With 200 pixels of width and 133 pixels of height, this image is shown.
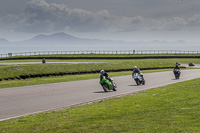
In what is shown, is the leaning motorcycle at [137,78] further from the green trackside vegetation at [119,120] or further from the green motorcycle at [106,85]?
the green trackside vegetation at [119,120]

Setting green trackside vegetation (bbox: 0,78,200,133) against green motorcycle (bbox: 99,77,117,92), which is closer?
green trackside vegetation (bbox: 0,78,200,133)

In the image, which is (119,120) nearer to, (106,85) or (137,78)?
(106,85)

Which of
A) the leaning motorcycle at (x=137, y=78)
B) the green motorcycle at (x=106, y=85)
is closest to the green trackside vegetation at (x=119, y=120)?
the green motorcycle at (x=106, y=85)

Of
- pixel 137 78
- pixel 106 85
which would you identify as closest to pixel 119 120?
pixel 106 85

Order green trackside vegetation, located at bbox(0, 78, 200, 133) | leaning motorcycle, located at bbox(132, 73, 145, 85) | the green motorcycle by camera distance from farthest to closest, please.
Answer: leaning motorcycle, located at bbox(132, 73, 145, 85) → the green motorcycle → green trackside vegetation, located at bbox(0, 78, 200, 133)

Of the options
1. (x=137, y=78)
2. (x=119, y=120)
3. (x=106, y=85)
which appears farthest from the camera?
(x=137, y=78)

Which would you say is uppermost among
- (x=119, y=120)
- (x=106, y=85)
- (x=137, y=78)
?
(x=137, y=78)

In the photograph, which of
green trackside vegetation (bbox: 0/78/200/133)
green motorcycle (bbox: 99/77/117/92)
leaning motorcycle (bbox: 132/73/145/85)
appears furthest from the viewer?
leaning motorcycle (bbox: 132/73/145/85)

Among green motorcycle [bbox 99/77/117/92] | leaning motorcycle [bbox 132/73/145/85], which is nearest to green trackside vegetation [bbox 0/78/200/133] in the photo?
green motorcycle [bbox 99/77/117/92]

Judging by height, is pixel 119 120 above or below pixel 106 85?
below

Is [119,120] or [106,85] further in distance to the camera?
[106,85]

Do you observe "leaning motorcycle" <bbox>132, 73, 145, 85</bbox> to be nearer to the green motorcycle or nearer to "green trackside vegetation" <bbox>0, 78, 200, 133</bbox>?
the green motorcycle

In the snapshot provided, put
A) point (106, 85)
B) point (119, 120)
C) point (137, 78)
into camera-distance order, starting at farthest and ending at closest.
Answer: point (137, 78) → point (106, 85) → point (119, 120)

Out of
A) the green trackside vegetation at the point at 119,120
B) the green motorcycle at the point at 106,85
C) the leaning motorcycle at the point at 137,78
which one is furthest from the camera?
the leaning motorcycle at the point at 137,78
